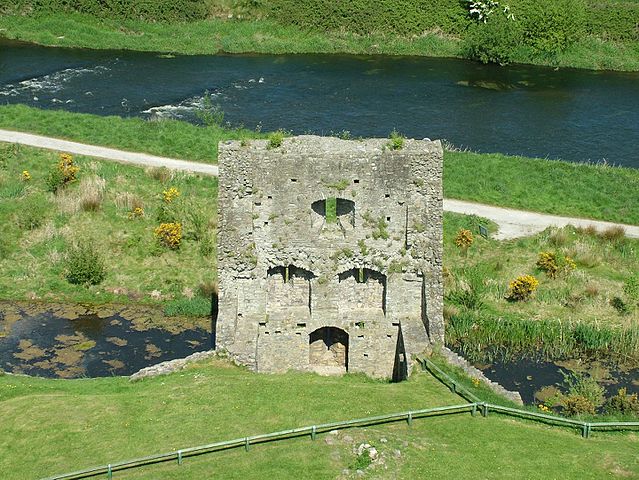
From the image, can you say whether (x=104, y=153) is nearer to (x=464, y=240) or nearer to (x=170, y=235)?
(x=170, y=235)

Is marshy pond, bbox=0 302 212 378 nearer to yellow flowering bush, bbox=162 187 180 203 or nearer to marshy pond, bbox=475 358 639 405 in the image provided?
yellow flowering bush, bbox=162 187 180 203

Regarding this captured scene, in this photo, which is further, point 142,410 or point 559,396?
point 559,396

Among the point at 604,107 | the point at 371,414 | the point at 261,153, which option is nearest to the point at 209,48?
the point at 604,107

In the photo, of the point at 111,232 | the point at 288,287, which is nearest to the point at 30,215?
the point at 111,232

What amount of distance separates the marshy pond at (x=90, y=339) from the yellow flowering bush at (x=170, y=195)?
9.17m

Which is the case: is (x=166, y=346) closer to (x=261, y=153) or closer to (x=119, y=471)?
(x=261, y=153)

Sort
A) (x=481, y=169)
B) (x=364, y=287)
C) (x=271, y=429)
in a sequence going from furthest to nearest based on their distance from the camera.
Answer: (x=481, y=169), (x=364, y=287), (x=271, y=429)

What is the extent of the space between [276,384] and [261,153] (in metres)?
8.59

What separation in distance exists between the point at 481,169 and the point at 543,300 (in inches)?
622

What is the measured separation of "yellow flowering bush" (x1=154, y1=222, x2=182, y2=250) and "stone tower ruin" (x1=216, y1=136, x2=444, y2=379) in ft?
48.2

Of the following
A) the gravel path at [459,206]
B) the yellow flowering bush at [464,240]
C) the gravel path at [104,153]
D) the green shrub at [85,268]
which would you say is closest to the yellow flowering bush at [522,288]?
the yellow flowering bush at [464,240]

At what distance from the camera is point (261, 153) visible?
34.7 m

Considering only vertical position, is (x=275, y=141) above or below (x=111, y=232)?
above

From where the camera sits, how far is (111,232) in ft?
170
